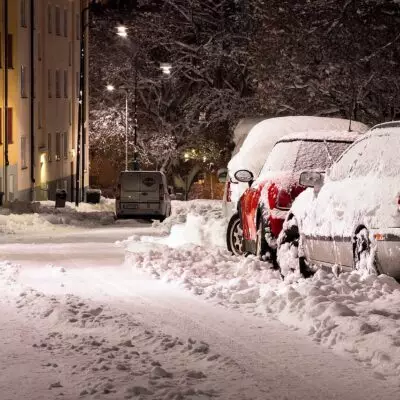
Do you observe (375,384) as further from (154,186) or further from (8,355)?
(154,186)

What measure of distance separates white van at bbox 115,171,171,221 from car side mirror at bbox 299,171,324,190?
25.2m

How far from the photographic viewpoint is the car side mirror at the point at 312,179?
12.3 metres

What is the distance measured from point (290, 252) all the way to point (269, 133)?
351 inches

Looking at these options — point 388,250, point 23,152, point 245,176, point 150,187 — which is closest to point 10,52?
point 23,152

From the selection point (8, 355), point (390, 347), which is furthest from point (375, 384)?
point (8, 355)

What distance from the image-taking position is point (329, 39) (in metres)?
36.4

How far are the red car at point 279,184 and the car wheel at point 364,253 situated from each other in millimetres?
3291

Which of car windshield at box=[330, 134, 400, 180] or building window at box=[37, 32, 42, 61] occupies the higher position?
building window at box=[37, 32, 42, 61]

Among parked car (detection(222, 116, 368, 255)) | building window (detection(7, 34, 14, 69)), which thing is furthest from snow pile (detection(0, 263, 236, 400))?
building window (detection(7, 34, 14, 69))

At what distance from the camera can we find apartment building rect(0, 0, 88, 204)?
4550 cm

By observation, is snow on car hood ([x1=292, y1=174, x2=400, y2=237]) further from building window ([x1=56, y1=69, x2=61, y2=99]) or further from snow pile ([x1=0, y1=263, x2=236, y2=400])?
building window ([x1=56, y1=69, x2=61, y2=99])

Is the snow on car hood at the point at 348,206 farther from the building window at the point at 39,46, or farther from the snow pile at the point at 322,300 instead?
the building window at the point at 39,46

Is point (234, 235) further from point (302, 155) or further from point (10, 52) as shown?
point (10, 52)

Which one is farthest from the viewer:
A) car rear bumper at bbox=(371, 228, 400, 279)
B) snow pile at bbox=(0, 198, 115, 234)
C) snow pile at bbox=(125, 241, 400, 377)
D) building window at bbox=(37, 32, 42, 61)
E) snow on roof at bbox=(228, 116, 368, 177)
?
building window at bbox=(37, 32, 42, 61)
